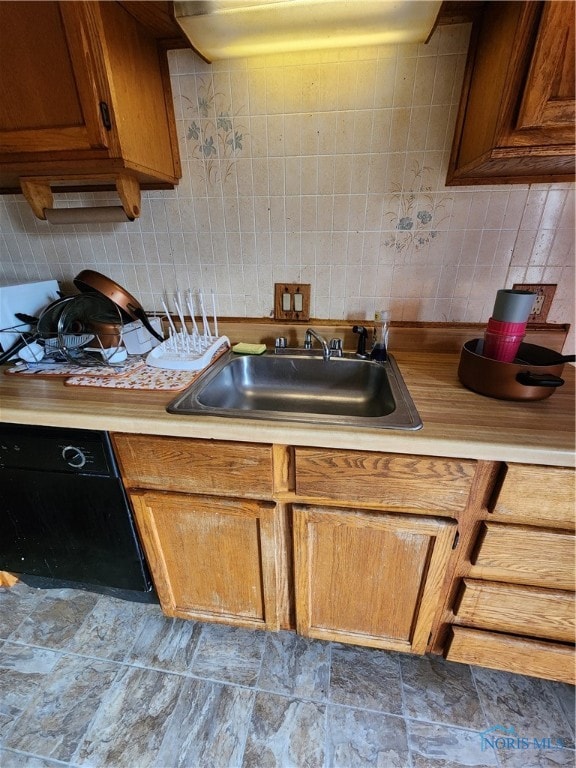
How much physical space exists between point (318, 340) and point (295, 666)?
1120 mm

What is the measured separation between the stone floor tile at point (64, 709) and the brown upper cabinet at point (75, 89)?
5.19 feet

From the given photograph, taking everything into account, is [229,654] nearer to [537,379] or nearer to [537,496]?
[537,496]

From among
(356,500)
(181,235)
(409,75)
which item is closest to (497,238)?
(409,75)

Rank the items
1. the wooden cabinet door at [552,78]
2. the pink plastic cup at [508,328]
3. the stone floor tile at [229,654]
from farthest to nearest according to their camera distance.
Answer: the stone floor tile at [229,654], the pink plastic cup at [508,328], the wooden cabinet door at [552,78]

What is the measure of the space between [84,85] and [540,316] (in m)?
1.51

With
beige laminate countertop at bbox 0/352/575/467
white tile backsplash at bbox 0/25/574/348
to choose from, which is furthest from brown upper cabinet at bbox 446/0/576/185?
beige laminate countertop at bbox 0/352/575/467

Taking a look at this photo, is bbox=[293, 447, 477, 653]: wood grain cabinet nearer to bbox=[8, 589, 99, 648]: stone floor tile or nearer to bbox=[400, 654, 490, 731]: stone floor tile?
bbox=[400, 654, 490, 731]: stone floor tile

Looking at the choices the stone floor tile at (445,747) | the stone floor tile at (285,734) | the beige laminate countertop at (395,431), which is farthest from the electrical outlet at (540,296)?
the stone floor tile at (285,734)

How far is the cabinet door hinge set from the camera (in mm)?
818

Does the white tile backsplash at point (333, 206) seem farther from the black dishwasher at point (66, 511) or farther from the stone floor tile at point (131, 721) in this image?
the stone floor tile at point (131, 721)

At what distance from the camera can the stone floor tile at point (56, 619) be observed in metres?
1.18

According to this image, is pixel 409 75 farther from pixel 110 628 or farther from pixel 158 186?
pixel 110 628

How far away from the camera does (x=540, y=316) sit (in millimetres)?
1139

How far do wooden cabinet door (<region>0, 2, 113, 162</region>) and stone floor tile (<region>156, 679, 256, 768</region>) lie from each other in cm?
162
